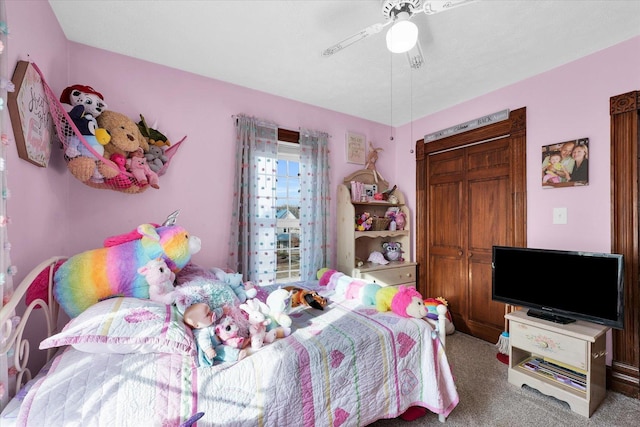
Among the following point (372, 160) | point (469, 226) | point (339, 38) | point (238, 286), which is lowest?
point (238, 286)

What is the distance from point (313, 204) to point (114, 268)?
77.1 inches

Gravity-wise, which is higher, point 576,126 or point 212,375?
point 576,126

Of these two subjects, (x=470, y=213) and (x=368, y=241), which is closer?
(x=470, y=213)

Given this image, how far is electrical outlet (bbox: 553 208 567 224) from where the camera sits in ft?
7.59

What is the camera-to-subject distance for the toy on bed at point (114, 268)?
1.40m

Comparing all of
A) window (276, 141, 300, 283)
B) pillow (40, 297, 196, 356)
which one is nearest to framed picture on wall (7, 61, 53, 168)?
pillow (40, 297, 196, 356)

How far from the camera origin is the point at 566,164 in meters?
2.30

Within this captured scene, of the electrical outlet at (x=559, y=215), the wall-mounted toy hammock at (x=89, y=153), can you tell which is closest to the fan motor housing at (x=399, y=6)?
the wall-mounted toy hammock at (x=89, y=153)

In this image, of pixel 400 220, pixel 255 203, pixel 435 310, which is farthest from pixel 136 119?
pixel 435 310

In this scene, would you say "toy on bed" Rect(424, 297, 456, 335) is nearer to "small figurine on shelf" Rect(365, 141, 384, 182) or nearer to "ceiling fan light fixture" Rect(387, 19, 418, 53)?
"small figurine on shelf" Rect(365, 141, 384, 182)

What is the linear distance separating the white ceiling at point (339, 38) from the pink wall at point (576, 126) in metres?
0.11

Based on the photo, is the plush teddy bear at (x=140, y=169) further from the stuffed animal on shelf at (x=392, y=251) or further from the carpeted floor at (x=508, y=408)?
the stuffed animal on shelf at (x=392, y=251)

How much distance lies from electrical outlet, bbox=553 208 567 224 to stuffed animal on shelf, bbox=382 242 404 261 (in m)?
1.61

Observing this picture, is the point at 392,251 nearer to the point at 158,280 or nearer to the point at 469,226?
the point at 469,226
